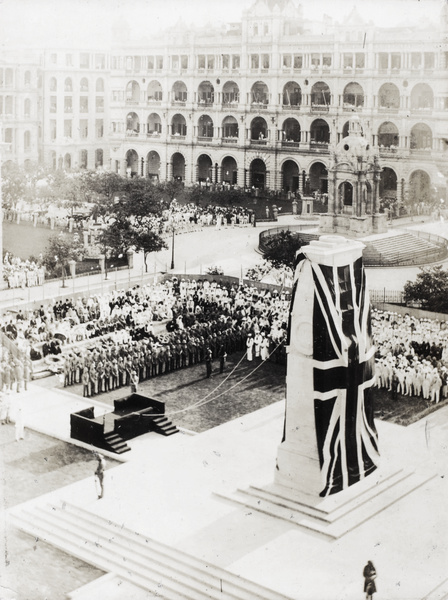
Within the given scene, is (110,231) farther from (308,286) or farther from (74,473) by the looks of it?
(308,286)

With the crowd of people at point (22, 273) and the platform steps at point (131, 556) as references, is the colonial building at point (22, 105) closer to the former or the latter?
the crowd of people at point (22, 273)

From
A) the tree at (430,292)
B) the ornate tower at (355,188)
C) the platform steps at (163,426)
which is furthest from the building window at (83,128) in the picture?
the platform steps at (163,426)

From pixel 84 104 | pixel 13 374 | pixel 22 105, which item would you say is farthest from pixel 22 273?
pixel 84 104

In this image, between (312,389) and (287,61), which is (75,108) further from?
(312,389)

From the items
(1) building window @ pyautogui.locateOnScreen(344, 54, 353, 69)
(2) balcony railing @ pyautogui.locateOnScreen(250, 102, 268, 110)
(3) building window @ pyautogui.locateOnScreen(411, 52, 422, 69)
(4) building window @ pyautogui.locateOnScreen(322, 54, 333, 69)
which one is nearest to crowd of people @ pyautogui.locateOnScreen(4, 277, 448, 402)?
(3) building window @ pyautogui.locateOnScreen(411, 52, 422, 69)

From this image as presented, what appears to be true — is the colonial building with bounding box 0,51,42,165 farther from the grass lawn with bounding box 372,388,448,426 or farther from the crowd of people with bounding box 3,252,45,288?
the grass lawn with bounding box 372,388,448,426

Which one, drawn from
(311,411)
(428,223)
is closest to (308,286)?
(311,411)
